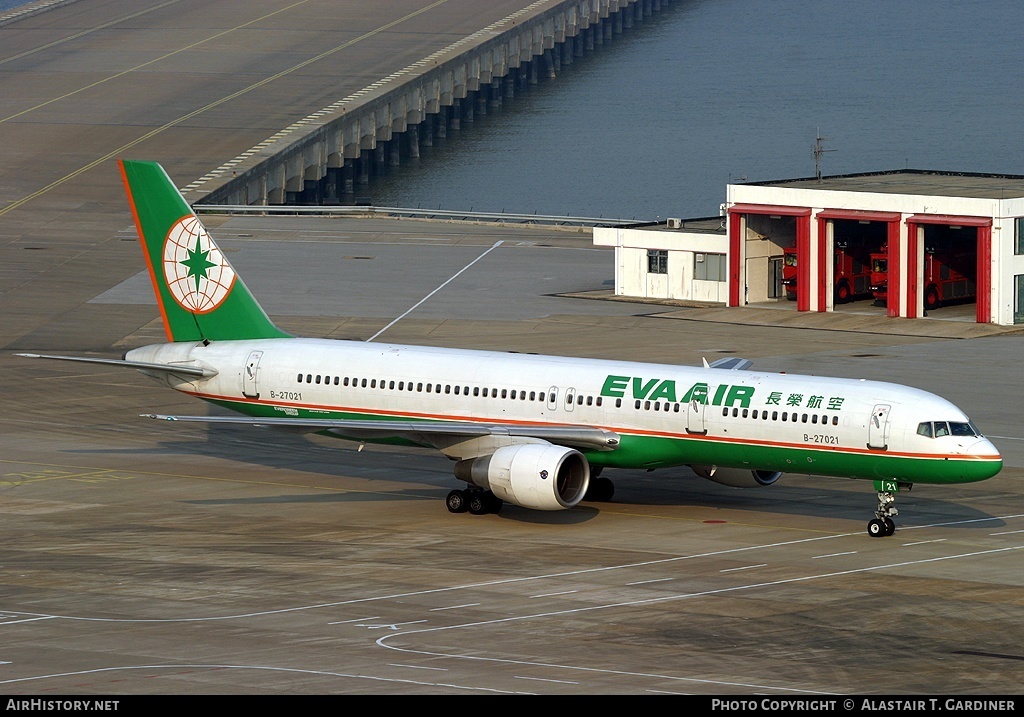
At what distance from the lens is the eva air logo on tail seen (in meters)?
59.2

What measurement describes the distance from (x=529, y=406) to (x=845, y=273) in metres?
47.3

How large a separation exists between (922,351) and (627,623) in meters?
47.3

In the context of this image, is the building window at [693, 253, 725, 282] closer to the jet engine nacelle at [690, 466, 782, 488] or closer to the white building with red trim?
the white building with red trim

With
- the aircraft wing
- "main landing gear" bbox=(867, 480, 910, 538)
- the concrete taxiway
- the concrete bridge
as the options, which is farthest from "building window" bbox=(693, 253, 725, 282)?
"main landing gear" bbox=(867, 480, 910, 538)

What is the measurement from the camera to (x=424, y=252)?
380ft

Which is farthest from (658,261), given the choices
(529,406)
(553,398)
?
(553,398)

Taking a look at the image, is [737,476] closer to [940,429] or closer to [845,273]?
[940,429]

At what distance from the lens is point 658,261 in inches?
4026

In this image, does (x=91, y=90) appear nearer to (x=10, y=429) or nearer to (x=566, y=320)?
(x=566, y=320)

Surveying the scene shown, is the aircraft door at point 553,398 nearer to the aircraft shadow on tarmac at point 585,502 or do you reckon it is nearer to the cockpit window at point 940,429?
the aircraft shadow on tarmac at point 585,502

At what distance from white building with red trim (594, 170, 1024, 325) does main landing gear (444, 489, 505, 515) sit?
44.6 metres

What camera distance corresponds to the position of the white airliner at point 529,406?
48.8 meters

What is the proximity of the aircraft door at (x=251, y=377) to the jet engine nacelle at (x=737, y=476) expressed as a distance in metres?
14.8

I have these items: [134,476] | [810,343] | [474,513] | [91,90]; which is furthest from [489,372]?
[91,90]
